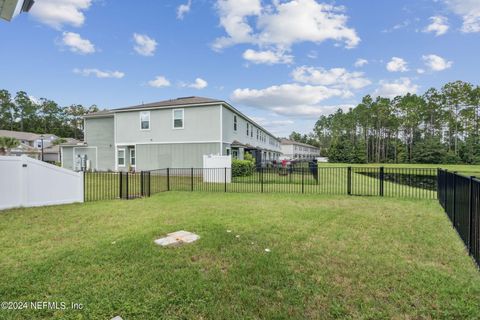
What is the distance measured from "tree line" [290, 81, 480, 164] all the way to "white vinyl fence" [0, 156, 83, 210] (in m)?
56.4

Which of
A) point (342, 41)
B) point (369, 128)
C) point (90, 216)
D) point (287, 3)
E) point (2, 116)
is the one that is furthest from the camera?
point (369, 128)

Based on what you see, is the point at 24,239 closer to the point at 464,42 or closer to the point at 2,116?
the point at 464,42

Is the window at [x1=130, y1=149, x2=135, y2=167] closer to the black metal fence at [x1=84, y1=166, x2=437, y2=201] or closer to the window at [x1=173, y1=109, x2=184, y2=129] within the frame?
the black metal fence at [x1=84, y1=166, x2=437, y2=201]

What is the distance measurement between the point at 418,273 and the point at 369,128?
213 feet

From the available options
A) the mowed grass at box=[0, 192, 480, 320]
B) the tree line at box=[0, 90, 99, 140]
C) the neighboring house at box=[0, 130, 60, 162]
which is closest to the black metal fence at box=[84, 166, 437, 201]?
the mowed grass at box=[0, 192, 480, 320]

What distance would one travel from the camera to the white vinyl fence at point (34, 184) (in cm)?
692

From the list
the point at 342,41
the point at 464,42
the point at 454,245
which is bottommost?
the point at 454,245

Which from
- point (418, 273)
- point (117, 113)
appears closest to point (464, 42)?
point (418, 273)

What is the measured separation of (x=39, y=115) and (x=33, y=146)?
14.1 meters

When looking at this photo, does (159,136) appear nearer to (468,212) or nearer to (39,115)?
(468,212)

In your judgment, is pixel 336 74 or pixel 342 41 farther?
pixel 336 74

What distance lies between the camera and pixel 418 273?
3361 millimetres

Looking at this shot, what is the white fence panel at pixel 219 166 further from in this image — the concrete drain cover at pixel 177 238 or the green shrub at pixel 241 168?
the concrete drain cover at pixel 177 238

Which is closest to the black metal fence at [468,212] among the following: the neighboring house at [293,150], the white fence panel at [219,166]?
the white fence panel at [219,166]
